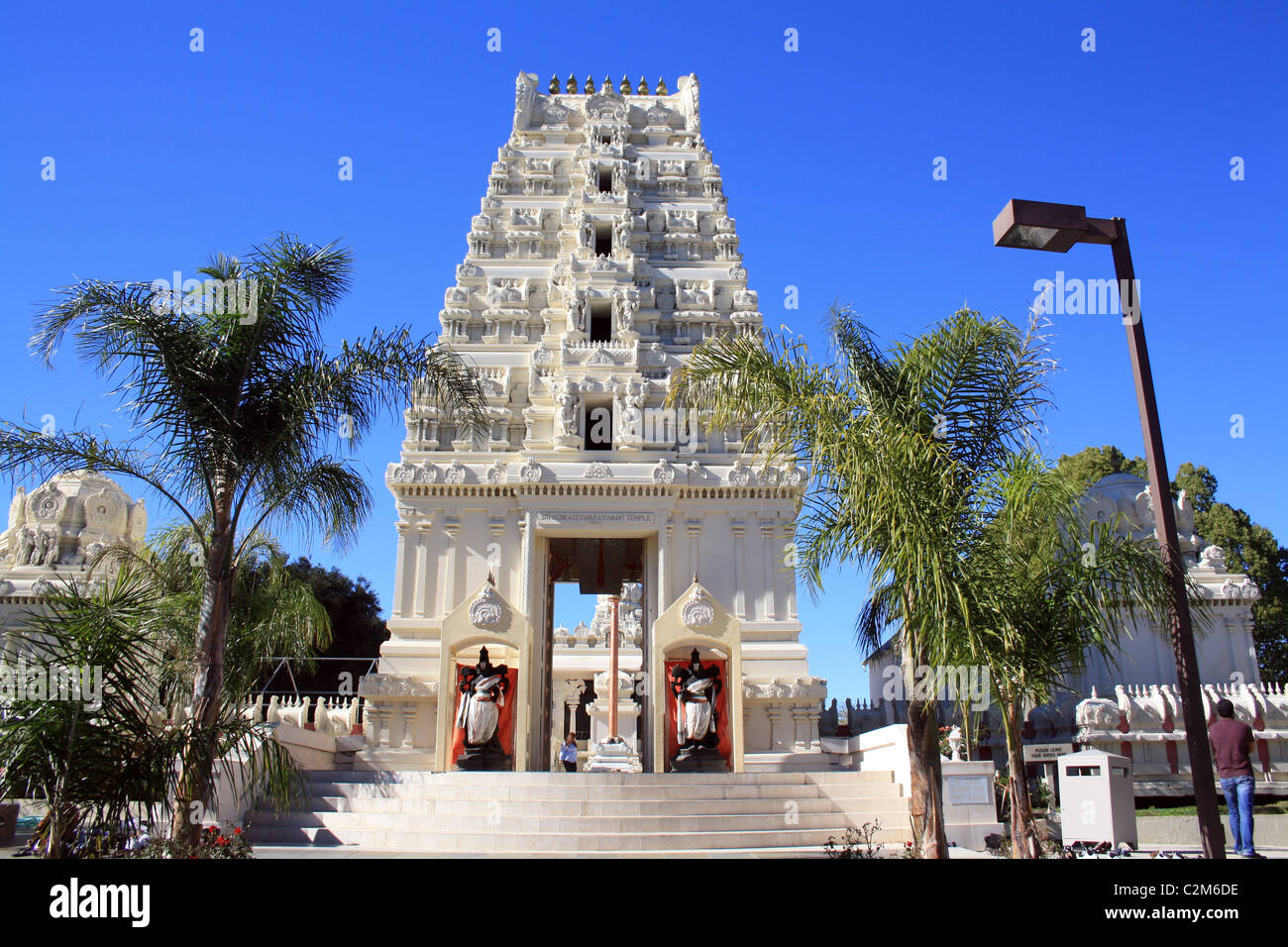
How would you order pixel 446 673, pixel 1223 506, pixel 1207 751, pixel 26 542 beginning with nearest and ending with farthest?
pixel 1207 751
pixel 446 673
pixel 26 542
pixel 1223 506

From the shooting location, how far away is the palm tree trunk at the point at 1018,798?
9305mm

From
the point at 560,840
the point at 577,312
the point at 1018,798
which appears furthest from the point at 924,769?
the point at 577,312

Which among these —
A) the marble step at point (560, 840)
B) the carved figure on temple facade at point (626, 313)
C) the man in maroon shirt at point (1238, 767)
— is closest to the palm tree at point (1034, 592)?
the man in maroon shirt at point (1238, 767)

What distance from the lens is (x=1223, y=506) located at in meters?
40.5

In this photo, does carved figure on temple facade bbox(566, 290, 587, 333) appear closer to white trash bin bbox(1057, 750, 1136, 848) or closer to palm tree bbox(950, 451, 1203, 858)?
palm tree bbox(950, 451, 1203, 858)

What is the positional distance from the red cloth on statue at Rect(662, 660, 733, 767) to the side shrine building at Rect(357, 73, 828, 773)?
0.04 metres

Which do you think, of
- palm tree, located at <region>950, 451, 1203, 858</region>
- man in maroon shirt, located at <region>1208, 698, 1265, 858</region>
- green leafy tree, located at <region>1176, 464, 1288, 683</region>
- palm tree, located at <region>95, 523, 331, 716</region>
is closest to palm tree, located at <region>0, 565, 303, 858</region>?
palm tree, located at <region>95, 523, 331, 716</region>

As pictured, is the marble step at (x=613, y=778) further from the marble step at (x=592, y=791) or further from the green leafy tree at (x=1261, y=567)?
the green leafy tree at (x=1261, y=567)

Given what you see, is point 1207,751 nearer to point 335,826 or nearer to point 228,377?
point 228,377

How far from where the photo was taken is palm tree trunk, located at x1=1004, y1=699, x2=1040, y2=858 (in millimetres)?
9305

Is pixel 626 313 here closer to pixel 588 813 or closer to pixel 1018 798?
pixel 588 813

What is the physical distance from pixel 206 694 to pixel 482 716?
7.86 metres
